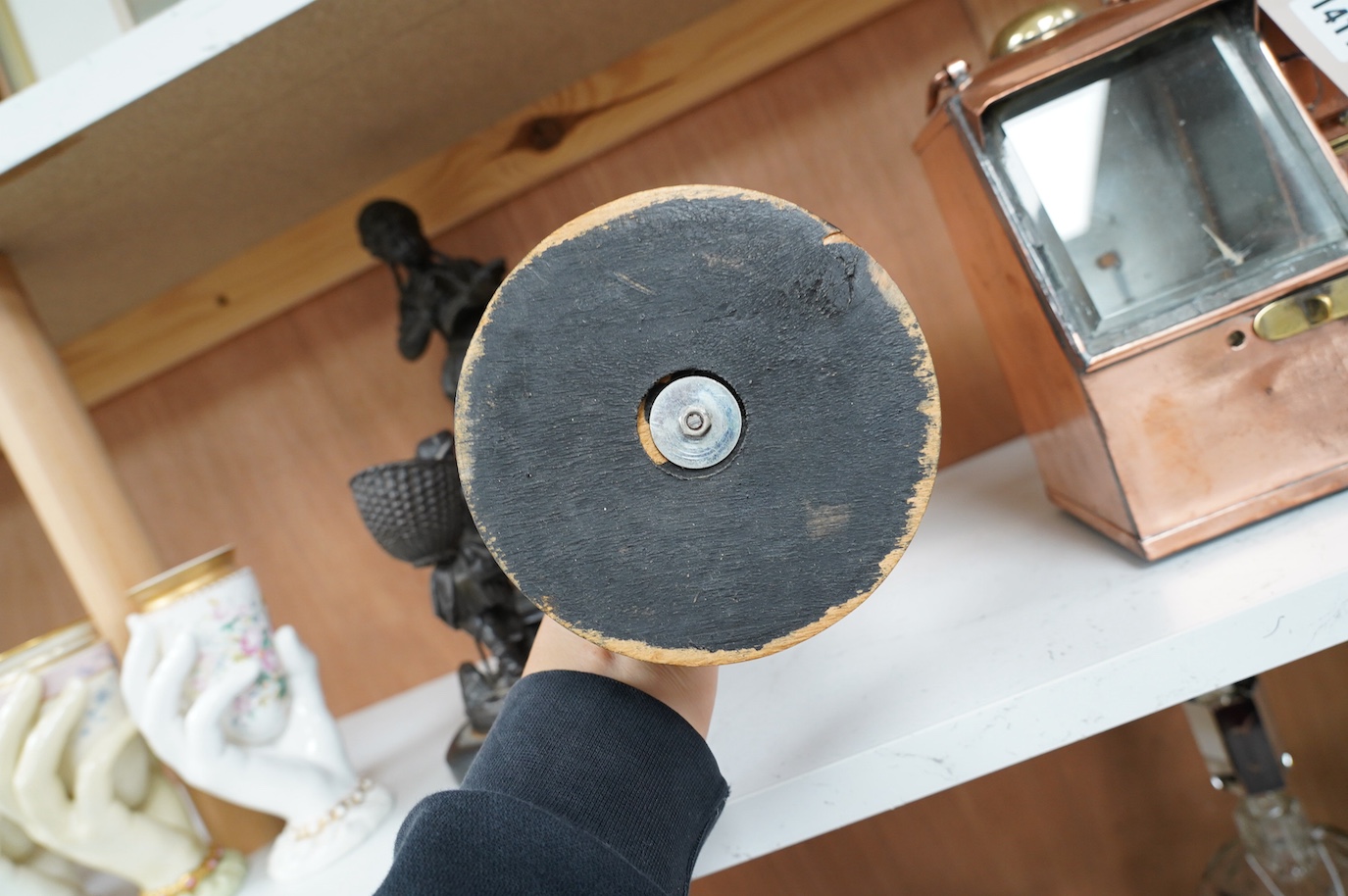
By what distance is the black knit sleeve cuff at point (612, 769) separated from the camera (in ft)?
1.34

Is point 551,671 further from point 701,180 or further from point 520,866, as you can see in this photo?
point 701,180

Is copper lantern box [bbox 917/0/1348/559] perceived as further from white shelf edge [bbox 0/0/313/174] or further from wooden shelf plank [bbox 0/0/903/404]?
white shelf edge [bbox 0/0/313/174]

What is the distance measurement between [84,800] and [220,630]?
14 cm

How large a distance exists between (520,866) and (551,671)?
0.10m

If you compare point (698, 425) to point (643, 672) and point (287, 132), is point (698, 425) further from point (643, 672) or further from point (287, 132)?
point (287, 132)

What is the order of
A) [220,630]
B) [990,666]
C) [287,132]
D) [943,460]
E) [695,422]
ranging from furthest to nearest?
[943,460] < [287,132] < [220,630] < [990,666] < [695,422]

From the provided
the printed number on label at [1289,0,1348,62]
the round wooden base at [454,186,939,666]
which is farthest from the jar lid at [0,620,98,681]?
the printed number on label at [1289,0,1348,62]

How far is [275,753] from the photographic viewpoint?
2.02 ft

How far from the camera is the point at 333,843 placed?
61 cm

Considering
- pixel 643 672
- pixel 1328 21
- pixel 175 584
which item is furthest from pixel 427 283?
pixel 1328 21

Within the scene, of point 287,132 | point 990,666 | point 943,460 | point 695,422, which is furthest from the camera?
point 943,460

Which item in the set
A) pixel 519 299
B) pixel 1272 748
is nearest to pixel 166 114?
pixel 519 299

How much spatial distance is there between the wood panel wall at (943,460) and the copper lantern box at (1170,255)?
27cm

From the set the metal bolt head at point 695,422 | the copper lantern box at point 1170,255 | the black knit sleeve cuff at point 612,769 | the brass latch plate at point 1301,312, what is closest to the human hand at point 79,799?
the black knit sleeve cuff at point 612,769
